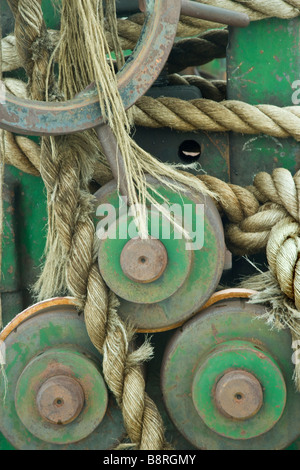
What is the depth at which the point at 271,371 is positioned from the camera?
943 millimetres

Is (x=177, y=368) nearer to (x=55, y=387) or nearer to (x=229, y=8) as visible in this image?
(x=55, y=387)

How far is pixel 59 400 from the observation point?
3.12ft

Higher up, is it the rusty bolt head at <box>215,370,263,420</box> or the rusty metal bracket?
the rusty metal bracket

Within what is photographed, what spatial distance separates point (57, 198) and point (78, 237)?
8 centimetres

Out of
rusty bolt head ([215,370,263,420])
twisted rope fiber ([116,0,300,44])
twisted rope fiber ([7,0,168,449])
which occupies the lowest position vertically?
rusty bolt head ([215,370,263,420])

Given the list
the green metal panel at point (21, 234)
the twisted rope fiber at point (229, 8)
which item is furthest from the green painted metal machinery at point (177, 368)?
the twisted rope fiber at point (229, 8)

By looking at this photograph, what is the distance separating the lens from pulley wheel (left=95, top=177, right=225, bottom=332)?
94 centimetres

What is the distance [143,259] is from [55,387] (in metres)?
0.26

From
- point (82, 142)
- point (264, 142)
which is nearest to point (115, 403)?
point (82, 142)

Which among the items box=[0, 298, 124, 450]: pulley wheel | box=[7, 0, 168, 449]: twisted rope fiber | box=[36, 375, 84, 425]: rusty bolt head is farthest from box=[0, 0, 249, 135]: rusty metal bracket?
box=[36, 375, 84, 425]: rusty bolt head

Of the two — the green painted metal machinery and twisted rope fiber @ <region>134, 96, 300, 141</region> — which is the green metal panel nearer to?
the green painted metal machinery

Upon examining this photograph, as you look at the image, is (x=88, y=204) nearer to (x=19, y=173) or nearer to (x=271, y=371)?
(x=19, y=173)

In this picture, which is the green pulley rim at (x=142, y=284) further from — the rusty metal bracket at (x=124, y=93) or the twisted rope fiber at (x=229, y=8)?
the twisted rope fiber at (x=229, y=8)

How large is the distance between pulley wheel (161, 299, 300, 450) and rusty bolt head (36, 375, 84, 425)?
0.53ft
